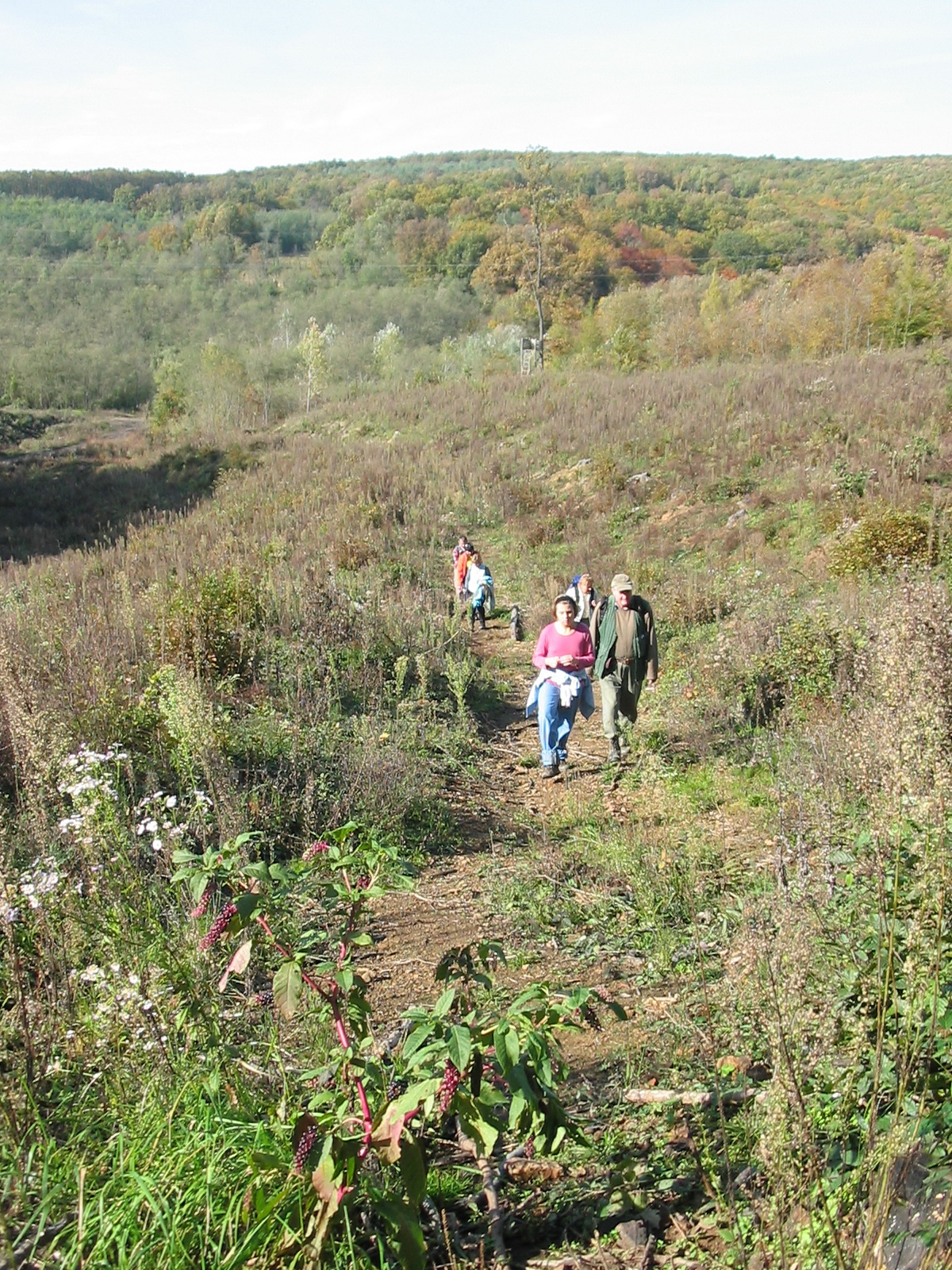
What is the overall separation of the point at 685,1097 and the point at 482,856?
2867 mm

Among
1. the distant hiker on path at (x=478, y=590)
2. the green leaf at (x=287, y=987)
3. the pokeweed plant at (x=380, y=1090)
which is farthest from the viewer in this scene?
the distant hiker on path at (x=478, y=590)

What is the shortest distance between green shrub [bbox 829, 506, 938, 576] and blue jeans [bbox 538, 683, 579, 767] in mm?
5151

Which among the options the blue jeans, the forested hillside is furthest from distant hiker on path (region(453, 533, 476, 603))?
Result: the forested hillside

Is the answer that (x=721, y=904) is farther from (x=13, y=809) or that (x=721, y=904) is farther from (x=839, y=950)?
(x=13, y=809)

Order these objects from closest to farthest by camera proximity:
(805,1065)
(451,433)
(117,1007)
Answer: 1. (805,1065)
2. (117,1007)
3. (451,433)

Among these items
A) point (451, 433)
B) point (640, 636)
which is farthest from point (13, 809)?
point (451, 433)

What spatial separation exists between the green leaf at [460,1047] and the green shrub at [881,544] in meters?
9.75

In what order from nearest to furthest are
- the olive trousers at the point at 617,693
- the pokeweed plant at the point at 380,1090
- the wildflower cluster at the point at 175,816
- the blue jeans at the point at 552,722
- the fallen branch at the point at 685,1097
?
the pokeweed plant at the point at 380,1090
the fallen branch at the point at 685,1097
the wildflower cluster at the point at 175,816
the blue jeans at the point at 552,722
the olive trousers at the point at 617,693

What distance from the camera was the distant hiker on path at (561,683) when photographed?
7234mm

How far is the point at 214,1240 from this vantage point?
221cm

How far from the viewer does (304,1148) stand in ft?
6.81

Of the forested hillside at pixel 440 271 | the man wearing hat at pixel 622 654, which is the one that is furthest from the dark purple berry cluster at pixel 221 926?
the forested hillside at pixel 440 271

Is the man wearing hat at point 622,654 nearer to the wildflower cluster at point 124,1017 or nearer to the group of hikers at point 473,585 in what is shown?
the group of hikers at point 473,585

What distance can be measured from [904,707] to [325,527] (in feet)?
48.7
